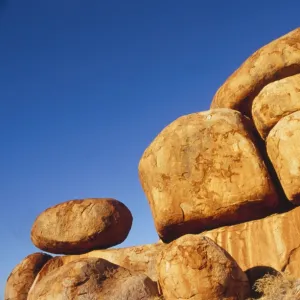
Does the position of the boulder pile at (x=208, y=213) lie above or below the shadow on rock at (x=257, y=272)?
above

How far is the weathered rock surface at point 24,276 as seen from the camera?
12.8 m

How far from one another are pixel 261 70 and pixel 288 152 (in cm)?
324

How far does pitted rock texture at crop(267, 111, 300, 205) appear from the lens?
873cm

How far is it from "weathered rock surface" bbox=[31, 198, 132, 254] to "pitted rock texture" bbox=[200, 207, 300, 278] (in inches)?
151

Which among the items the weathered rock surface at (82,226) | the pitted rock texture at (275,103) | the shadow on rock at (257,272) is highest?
the pitted rock texture at (275,103)

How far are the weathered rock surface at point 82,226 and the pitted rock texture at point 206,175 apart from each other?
209cm

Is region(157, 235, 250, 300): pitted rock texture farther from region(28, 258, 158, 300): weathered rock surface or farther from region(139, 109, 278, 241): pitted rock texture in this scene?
region(139, 109, 278, 241): pitted rock texture

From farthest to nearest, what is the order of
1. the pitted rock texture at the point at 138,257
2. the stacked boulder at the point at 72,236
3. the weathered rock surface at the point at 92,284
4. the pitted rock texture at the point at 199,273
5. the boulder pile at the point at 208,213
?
the stacked boulder at the point at 72,236 → the pitted rock texture at the point at 138,257 → the weathered rock surface at the point at 92,284 → the boulder pile at the point at 208,213 → the pitted rock texture at the point at 199,273

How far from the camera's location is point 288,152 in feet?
29.0

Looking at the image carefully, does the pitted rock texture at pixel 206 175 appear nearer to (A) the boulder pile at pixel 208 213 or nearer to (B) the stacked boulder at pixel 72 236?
(A) the boulder pile at pixel 208 213

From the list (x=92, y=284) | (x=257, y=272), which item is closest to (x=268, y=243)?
(x=257, y=272)

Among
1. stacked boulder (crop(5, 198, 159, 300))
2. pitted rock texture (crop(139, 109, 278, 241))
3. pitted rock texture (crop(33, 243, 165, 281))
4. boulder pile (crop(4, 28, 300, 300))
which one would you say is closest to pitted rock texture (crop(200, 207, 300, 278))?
boulder pile (crop(4, 28, 300, 300))

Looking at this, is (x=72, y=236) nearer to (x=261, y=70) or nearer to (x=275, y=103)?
(x=275, y=103)

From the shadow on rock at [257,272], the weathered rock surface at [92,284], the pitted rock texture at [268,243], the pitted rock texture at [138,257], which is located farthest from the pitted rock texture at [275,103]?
the weathered rock surface at [92,284]
